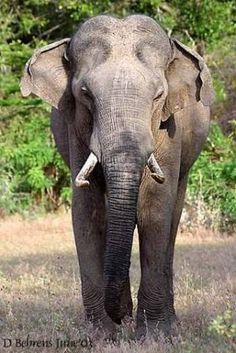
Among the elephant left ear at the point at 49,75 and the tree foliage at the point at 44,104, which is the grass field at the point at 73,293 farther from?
the tree foliage at the point at 44,104

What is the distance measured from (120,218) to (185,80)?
175 centimetres

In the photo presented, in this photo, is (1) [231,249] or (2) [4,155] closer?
(1) [231,249]

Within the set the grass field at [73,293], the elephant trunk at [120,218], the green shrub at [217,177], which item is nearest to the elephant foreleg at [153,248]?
the grass field at [73,293]

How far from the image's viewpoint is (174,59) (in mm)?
8617

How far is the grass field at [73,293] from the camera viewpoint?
7777 mm

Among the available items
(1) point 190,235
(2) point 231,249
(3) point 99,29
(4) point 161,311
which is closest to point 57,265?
(2) point 231,249

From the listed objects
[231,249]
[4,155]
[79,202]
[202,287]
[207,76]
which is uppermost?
[207,76]

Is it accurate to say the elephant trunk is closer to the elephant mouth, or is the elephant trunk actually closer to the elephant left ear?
the elephant mouth

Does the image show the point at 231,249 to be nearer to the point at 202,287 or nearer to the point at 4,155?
the point at 202,287

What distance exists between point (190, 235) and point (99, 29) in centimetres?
1104

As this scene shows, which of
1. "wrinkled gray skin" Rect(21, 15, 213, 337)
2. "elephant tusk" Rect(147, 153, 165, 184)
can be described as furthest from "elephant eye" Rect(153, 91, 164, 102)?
"elephant tusk" Rect(147, 153, 165, 184)

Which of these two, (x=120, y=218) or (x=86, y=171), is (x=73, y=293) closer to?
(x=86, y=171)

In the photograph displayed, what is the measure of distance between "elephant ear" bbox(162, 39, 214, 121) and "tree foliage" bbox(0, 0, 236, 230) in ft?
35.4

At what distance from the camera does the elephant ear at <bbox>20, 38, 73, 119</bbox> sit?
28.1 ft
